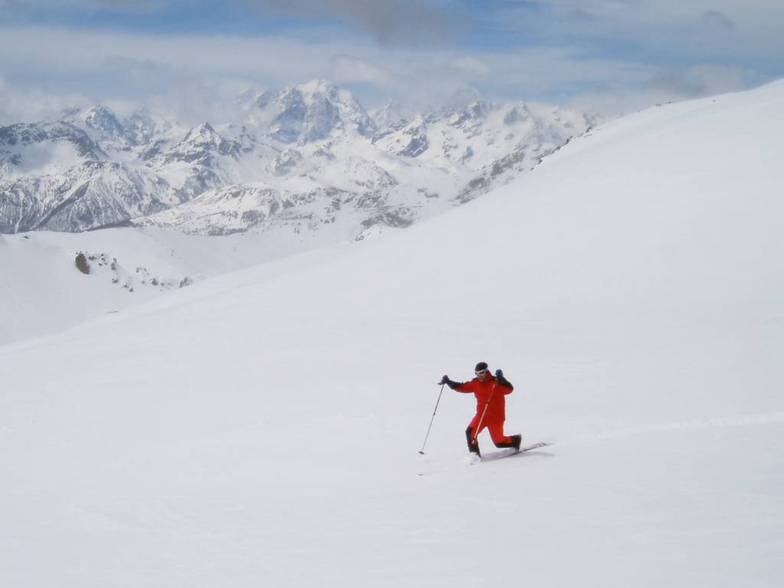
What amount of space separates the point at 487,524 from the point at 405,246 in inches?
1156

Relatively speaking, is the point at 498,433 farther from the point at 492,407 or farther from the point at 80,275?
the point at 80,275

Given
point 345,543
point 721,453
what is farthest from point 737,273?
point 345,543

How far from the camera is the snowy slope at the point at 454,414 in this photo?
811 cm

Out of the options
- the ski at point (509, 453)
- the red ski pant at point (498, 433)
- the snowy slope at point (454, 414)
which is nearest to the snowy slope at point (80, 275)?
the snowy slope at point (454, 414)

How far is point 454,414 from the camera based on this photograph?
53.7 feet

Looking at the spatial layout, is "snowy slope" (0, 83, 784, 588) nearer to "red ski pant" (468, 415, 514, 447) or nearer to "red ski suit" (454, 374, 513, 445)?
"red ski pant" (468, 415, 514, 447)

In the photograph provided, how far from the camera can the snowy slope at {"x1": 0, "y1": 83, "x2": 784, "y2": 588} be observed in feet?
26.6

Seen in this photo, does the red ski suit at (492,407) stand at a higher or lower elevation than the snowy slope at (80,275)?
lower

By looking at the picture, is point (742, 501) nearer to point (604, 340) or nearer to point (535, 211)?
point (604, 340)

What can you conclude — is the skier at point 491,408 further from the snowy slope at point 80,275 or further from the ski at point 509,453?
the snowy slope at point 80,275

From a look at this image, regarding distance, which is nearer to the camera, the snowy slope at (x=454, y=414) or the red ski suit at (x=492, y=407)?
the snowy slope at (x=454, y=414)

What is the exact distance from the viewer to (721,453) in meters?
10.9

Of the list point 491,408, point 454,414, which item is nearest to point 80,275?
point 454,414

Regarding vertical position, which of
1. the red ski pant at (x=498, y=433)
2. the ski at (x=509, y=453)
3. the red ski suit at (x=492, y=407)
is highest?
the red ski suit at (x=492, y=407)
